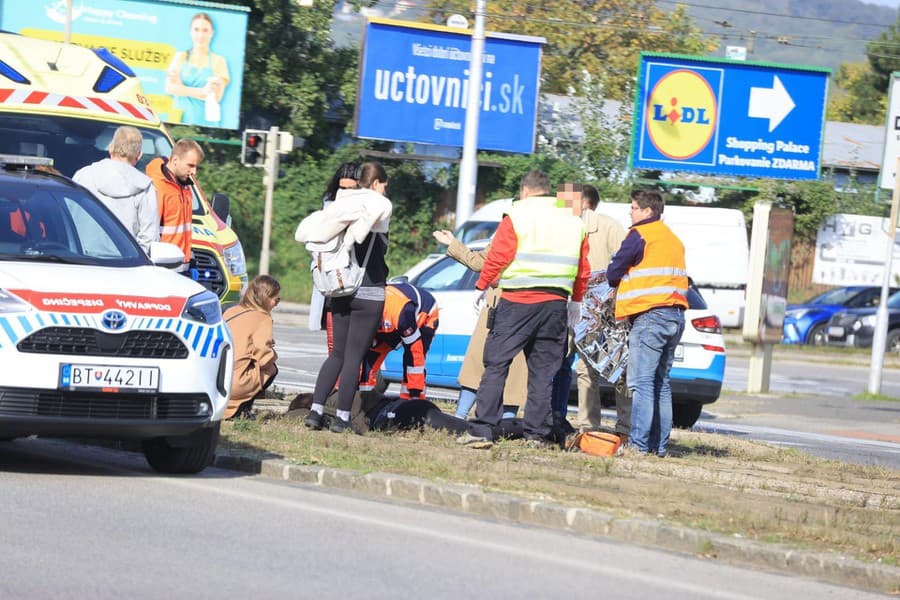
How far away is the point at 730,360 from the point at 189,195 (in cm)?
2152

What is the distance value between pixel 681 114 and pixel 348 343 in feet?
93.6

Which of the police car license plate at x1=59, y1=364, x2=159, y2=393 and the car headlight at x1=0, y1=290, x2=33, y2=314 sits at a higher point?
the car headlight at x1=0, y1=290, x2=33, y2=314

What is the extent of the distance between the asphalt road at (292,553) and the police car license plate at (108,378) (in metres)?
0.56

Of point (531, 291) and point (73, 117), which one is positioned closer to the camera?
point (531, 291)

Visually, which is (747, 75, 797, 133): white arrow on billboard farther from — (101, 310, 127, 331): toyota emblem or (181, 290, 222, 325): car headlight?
(101, 310, 127, 331): toyota emblem

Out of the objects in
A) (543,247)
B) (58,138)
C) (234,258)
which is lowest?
(234,258)

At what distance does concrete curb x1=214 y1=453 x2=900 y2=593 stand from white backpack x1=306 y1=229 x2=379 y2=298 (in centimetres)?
169

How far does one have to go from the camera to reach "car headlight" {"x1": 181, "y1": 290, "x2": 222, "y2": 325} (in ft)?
29.9

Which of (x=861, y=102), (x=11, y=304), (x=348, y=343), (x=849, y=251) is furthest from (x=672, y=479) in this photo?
(x=861, y=102)

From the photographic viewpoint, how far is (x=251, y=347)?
451 inches

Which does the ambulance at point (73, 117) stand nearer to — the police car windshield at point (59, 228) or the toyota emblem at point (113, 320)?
the police car windshield at point (59, 228)

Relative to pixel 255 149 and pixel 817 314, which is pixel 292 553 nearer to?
pixel 255 149

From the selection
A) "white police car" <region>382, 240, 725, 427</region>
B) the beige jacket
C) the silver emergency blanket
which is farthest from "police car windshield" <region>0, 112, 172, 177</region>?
the silver emergency blanket

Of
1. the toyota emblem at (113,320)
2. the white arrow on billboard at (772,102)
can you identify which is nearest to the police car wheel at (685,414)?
the toyota emblem at (113,320)
